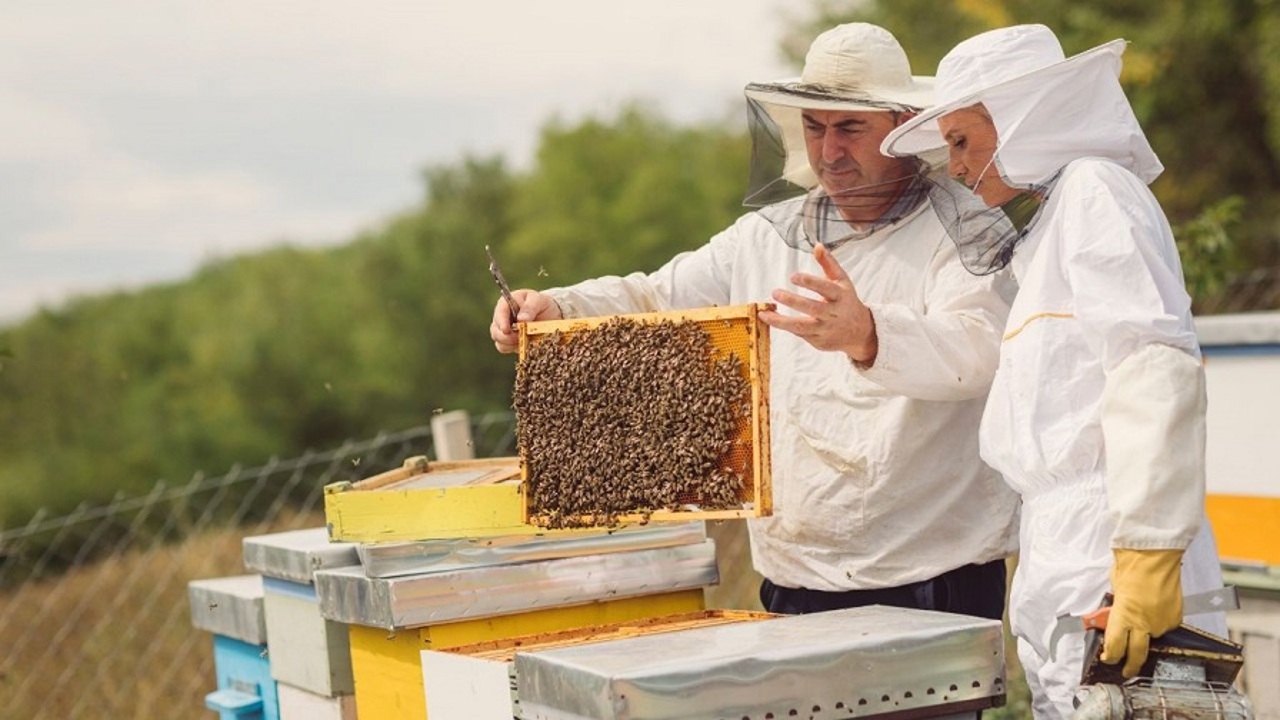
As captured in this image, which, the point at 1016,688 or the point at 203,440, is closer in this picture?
the point at 1016,688

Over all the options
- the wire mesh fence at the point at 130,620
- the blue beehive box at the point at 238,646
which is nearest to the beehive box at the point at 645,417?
the blue beehive box at the point at 238,646

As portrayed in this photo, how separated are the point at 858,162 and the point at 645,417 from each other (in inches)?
34.2

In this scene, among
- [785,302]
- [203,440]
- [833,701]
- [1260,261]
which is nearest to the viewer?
[833,701]

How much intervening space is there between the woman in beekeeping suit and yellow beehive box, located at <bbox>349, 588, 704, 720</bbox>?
0.97 metres

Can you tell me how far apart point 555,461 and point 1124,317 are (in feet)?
4.65

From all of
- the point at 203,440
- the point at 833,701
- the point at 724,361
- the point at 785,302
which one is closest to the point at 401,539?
the point at 724,361

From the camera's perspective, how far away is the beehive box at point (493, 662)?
2836 millimetres

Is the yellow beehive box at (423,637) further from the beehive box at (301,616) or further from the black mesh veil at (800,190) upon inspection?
the black mesh veil at (800,190)

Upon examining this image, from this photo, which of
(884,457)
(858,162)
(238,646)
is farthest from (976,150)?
(238,646)

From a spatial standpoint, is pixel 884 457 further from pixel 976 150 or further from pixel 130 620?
pixel 130 620

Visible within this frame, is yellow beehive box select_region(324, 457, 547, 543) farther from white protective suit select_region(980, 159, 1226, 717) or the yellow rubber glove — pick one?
the yellow rubber glove

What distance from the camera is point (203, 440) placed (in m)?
37.0

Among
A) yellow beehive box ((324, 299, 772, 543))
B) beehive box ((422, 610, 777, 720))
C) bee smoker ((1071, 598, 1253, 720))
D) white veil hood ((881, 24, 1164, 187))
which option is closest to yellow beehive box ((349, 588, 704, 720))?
beehive box ((422, 610, 777, 720))

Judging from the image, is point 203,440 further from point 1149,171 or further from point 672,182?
point 1149,171
